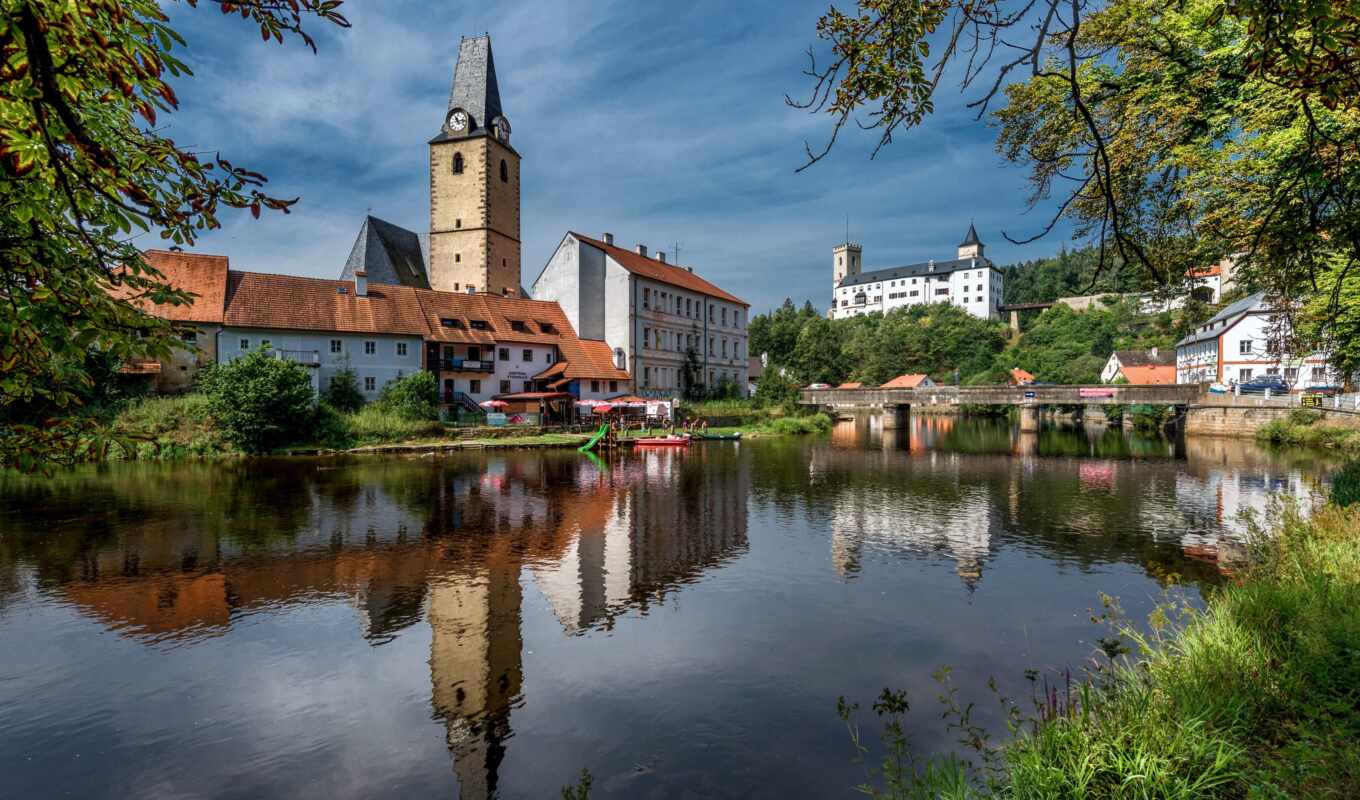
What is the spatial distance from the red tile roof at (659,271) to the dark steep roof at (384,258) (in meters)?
14.3

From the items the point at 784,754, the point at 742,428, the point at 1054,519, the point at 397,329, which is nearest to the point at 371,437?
the point at 397,329

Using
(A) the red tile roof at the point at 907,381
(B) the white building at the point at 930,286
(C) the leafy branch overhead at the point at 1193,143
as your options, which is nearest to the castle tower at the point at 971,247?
(B) the white building at the point at 930,286

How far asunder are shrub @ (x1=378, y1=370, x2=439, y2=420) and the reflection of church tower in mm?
30938

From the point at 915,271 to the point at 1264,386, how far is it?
348 feet

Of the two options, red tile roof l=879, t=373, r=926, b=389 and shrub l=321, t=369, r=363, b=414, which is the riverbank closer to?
shrub l=321, t=369, r=363, b=414

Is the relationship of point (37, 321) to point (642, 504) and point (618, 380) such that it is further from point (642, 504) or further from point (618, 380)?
point (618, 380)

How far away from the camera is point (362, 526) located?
1698 centimetres

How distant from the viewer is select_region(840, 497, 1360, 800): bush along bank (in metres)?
4.71

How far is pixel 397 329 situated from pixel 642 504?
3155 cm

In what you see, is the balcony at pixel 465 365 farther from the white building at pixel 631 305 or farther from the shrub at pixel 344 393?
the white building at pixel 631 305

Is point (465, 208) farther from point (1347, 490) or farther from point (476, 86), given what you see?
point (1347, 490)

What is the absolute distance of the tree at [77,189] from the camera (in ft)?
8.82

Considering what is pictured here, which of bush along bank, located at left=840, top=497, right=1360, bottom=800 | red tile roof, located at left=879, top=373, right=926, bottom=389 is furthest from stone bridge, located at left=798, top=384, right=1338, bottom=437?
bush along bank, located at left=840, top=497, right=1360, bottom=800

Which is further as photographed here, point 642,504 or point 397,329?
point 397,329
